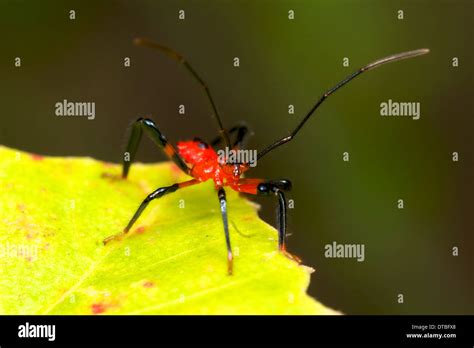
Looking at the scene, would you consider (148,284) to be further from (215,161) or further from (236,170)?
(215,161)

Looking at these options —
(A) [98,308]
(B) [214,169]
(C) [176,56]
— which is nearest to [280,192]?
(B) [214,169]

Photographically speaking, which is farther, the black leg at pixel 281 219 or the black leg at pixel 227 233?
the black leg at pixel 281 219

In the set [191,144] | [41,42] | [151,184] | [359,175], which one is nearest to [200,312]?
[151,184]

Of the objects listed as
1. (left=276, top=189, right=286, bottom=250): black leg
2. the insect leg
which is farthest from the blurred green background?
(left=276, top=189, right=286, bottom=250): black leg

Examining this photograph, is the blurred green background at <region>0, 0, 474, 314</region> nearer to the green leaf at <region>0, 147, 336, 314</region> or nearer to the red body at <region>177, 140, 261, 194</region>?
the red body at <region>177, 140, 261, 194</region>

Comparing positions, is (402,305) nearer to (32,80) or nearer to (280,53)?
(280,53)

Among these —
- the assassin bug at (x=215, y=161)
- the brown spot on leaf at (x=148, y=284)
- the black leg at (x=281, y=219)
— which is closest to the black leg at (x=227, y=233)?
the assassin bug at (x=215, y=161)

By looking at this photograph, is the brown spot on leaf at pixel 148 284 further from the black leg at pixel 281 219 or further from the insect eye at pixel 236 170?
the insect eye at pixel 236 170
